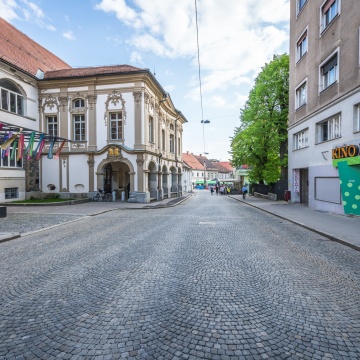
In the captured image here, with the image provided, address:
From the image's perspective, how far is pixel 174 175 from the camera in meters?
33.6

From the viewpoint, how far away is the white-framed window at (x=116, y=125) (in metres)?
22.0

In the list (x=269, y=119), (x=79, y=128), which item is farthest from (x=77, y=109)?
(x=269, y=119)

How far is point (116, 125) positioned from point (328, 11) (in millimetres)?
16839

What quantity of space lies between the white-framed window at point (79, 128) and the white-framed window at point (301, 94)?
17.9 metres

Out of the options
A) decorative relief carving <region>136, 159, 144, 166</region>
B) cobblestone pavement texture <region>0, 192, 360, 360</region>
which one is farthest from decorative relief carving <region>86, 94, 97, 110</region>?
cobblestone pavement texture <region>0, 192, 360, 360</region>

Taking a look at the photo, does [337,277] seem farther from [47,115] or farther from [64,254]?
[47,115]

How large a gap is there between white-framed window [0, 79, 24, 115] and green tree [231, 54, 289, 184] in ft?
65.2

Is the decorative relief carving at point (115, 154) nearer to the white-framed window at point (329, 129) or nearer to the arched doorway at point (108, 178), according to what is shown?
the arched doorway at point (108, 178)

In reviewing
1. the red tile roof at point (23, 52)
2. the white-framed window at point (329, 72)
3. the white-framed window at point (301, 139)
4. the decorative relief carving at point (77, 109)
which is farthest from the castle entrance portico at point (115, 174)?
the white-framed window at point (329, 72)

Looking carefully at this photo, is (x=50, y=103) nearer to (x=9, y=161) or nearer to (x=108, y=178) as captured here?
(x=9, y=161)

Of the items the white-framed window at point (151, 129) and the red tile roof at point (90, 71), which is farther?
the white-framed window at point (151, 129)

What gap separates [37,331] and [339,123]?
15709mm

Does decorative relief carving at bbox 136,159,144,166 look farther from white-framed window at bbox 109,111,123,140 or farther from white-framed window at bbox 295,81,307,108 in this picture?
white-framed window at bbox 295,81,307,108

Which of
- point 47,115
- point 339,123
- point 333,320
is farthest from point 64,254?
point 47,115
